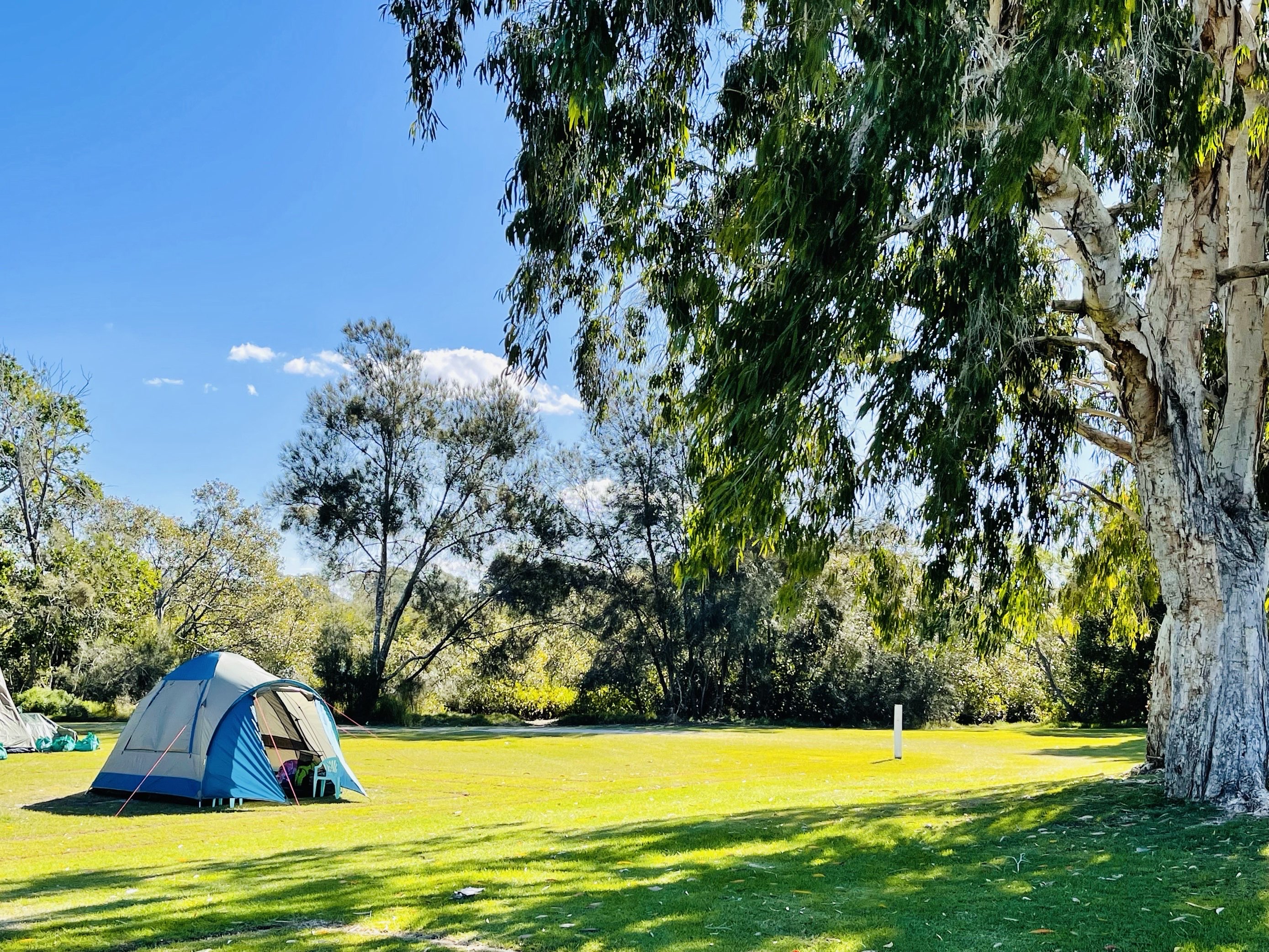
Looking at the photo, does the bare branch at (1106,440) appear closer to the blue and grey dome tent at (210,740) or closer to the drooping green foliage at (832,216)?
the drooping green foliage at (832,216)

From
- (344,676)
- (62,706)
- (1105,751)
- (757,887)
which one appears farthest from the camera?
(344,676)

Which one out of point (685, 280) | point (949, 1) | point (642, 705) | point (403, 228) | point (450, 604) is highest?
point (403, 228)

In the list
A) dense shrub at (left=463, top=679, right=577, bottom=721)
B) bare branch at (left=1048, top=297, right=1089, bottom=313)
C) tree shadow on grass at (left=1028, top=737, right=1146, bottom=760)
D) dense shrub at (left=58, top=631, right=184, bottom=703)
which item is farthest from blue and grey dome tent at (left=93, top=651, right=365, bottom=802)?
dense shrub at (left=463, top=679, right=577, bottom=721)

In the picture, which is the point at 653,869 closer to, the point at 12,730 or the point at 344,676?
the point at 12,730

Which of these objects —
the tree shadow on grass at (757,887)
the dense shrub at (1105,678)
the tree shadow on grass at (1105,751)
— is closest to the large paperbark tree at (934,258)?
the tree shadow on grass at (757,887)

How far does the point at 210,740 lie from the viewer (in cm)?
1382

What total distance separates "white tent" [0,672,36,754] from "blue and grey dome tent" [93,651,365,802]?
7.38 m

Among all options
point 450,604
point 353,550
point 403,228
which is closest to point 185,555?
point 353,550

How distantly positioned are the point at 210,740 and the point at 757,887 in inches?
389

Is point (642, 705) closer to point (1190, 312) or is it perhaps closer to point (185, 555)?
point (185, 555)

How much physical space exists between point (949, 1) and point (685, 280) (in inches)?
160

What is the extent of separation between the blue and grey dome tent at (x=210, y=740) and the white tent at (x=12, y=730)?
24.2 ft

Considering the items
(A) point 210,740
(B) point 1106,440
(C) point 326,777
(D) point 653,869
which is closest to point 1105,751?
(B) point 1106,440

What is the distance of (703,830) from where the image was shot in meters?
9.90
